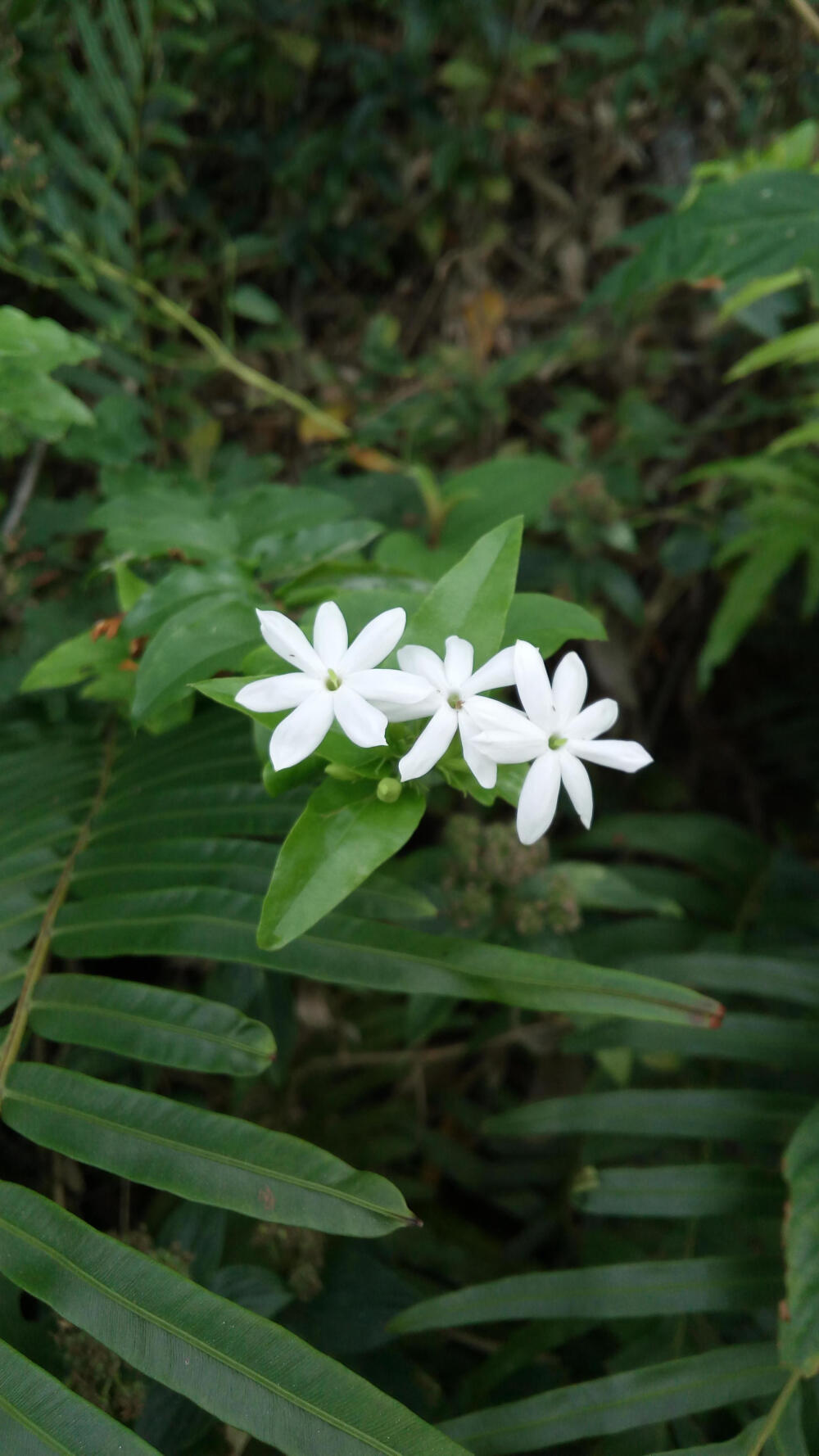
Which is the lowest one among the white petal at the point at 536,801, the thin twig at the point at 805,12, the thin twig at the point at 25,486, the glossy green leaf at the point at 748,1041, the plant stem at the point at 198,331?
the glossy green leaf at the point at 748,1041

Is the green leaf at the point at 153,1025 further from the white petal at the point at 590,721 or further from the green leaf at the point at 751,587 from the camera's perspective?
the green leaf at the point at 751,587

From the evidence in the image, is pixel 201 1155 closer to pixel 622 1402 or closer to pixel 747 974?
pixel 622 1402

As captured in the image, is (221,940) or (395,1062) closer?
(221,940)

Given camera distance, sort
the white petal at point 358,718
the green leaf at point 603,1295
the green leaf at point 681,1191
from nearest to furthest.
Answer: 1. the white petal at point 358,718
2. the green leaf at point 603,1295
3. the green leaf at point 681,1191

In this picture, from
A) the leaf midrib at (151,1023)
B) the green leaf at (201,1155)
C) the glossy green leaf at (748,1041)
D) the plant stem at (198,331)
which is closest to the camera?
the green leaf at (201,1155)

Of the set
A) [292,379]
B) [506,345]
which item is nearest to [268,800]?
[292,379]

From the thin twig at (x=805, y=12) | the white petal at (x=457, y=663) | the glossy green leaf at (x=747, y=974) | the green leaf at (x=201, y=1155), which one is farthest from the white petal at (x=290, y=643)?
the thin twig at (x=805, y=12)

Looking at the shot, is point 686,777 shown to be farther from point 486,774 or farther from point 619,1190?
point 486,774
